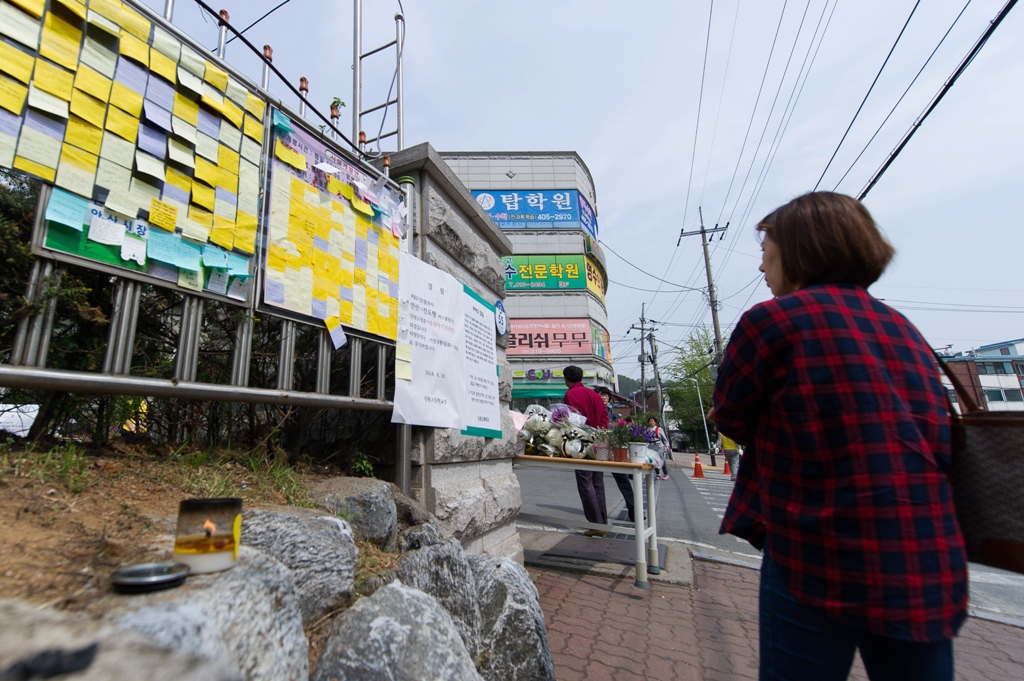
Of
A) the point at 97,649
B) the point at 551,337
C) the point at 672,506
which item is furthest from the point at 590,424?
the point at 551,337

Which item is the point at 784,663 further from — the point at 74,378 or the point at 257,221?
the point at 257,221

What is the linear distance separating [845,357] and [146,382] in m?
2.02

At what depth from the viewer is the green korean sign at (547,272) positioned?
942 inches

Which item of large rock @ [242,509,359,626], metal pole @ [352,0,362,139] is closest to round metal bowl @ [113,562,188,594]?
large rock @ [242,509,359,626]

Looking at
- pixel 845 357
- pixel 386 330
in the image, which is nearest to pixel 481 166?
pixel 386 330

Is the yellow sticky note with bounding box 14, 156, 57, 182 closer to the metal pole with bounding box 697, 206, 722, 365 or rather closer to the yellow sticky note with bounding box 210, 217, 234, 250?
the yellow sticky note with bounding box 210, 217, 234, 250

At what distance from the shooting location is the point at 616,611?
340 cm

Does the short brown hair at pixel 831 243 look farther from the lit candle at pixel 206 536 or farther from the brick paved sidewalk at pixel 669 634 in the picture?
the brick paved sidewalk at pixel 669 634

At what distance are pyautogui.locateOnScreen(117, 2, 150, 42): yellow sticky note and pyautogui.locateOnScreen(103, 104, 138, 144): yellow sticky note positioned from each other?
313 mm

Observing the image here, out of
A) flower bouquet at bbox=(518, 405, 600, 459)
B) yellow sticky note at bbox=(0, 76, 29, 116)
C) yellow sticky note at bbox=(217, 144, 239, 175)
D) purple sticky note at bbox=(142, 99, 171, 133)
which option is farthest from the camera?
flower bouquet at bbox=(518, 405, 600, 459)

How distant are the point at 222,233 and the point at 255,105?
2.21ft

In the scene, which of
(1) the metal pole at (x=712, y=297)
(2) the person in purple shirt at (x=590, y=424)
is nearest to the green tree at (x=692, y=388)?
(1) the metal pole at (x=712, y=297)

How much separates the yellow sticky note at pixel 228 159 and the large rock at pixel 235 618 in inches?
59.4

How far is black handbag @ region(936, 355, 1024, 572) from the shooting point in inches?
44.9
